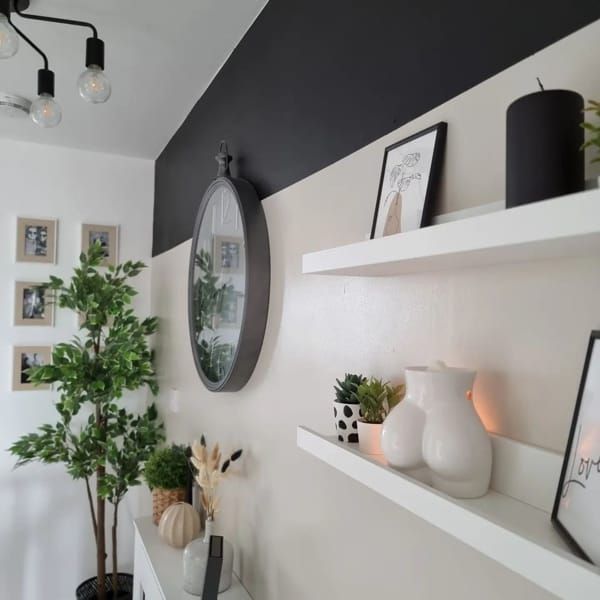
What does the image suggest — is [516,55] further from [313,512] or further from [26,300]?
[26,300]

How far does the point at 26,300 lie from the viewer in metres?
2.68

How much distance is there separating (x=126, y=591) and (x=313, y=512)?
187cm

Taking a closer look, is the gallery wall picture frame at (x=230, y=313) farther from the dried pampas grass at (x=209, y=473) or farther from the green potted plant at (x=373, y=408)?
the green potted plant at (x=373, y=408)

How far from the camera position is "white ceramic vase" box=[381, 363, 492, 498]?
0.64m

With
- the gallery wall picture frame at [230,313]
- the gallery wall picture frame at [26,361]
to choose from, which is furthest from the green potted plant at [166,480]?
the gallery wall picture frame at [26,361]

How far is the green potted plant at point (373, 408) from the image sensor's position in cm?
80

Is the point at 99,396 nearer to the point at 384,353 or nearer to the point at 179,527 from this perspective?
the point at 179,527

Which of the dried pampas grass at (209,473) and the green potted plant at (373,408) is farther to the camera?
the dried pampas grass at (209,473)

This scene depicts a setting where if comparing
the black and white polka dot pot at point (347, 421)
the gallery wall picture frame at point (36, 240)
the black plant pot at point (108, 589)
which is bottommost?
the black plant pot at point (108, 589)

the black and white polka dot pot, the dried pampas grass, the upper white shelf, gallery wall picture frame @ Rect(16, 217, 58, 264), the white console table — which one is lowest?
the white console table

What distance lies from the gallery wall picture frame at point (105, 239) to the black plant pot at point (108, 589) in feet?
5.35

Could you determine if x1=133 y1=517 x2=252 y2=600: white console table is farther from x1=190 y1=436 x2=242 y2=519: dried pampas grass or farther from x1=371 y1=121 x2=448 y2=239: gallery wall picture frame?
x1=371 y1=121 x2=448 y2=239: gallery wall picture frame

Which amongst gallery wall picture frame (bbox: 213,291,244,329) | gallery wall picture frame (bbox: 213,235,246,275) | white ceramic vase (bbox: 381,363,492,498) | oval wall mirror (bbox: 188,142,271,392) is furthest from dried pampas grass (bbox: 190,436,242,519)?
white ceramic vase (bbox: 381,363,492,498)

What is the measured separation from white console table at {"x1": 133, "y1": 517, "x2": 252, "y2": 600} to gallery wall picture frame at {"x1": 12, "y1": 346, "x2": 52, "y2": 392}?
3.79ft
